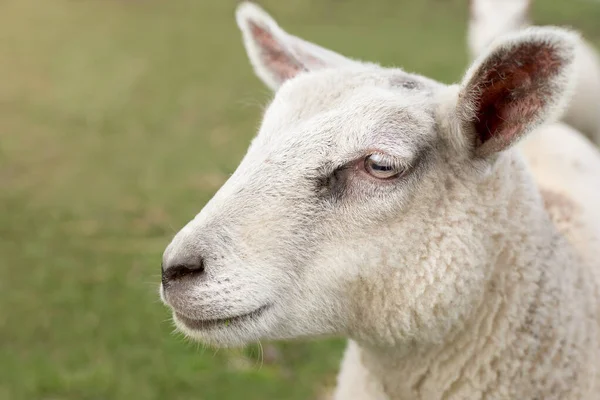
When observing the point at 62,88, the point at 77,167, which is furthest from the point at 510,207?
the point at 62,88

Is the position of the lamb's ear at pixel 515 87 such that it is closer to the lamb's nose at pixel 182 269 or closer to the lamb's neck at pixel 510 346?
the lamb's neck at pixel 510 346

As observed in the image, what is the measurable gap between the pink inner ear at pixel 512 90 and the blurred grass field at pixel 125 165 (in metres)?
0.94

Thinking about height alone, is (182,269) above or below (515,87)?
below

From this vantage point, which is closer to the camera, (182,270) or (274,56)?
(182,270)

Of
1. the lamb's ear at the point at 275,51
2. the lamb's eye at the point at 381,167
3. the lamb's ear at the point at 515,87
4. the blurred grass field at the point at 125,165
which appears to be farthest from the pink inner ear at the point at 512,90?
the blurred grass field at the point at 125,165

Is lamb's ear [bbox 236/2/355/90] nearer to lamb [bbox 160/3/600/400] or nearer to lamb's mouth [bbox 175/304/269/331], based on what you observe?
lamb [bbox 160/3/600/400]

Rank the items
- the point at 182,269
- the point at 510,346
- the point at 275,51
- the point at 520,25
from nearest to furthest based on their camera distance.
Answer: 1. the point at 182,269
2. the point at 510,346
3. the point at 275,51
4. the point at 520,25

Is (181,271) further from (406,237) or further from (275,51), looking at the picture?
(275,51)

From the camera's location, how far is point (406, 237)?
6.23ft

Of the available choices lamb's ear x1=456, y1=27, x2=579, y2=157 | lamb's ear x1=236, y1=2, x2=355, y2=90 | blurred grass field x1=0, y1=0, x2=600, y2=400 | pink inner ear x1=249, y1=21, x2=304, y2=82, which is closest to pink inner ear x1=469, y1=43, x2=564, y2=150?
lamb's ear x1=456, y1=27, x2=579, y2=157

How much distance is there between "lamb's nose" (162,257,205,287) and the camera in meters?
1.79

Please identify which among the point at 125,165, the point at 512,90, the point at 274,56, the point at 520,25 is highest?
the point at 520,25

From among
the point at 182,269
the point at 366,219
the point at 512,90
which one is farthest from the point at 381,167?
the point at 182,269

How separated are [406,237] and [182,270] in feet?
2.14
